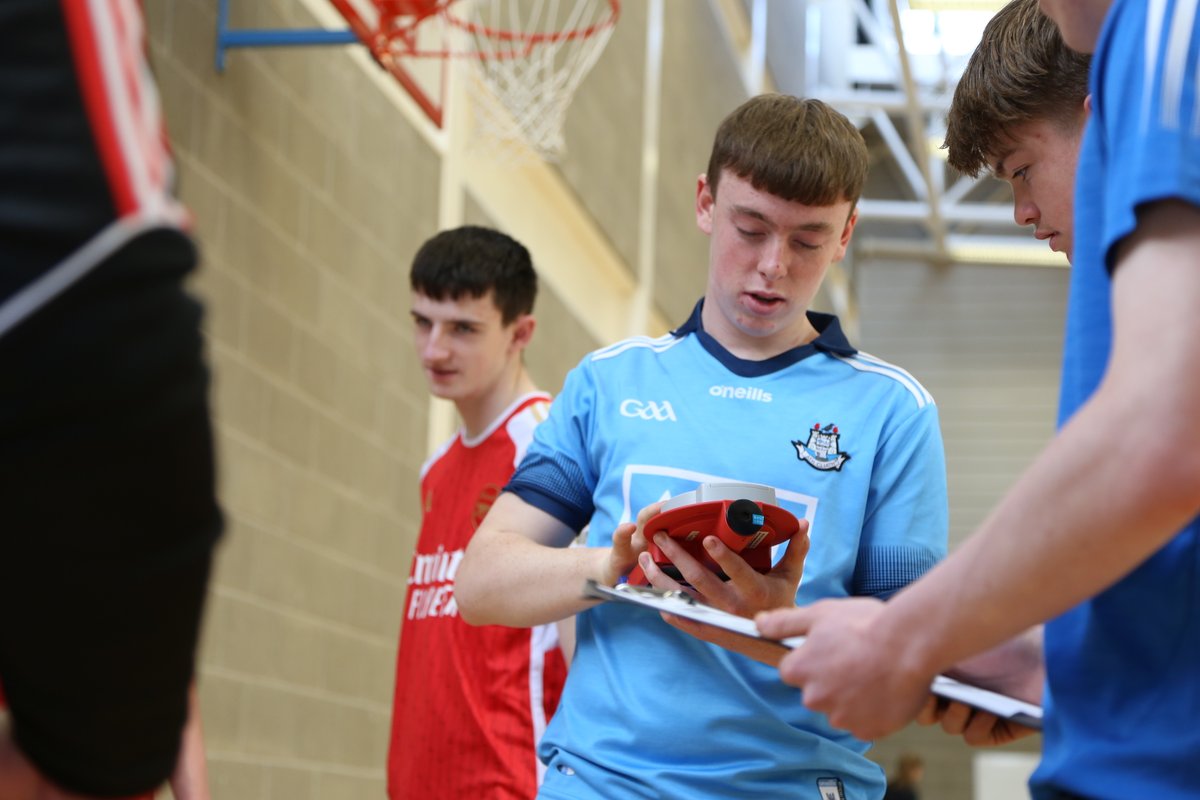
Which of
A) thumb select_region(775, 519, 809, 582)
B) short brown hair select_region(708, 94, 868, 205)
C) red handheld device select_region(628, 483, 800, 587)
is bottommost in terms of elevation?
thumb select_region(775, 519, 809, 582)

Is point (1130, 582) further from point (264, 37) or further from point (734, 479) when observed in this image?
point (264, 37)

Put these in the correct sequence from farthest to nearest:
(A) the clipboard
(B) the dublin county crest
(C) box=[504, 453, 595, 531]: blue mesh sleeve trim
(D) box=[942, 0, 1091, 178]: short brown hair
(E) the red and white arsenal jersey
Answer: (E) the red and white arsenal jersey → (C) box=[504, 453, 595, 531]: blue mesh sleeve trim → (B) the dublin county crest → (D) box=[942, 0, 1091, 178]: short brown hair → (A) the clipboard

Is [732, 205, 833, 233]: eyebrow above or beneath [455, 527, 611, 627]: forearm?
above

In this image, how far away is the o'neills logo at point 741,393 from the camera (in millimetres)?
2141

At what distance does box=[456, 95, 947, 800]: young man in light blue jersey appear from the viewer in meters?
1.94

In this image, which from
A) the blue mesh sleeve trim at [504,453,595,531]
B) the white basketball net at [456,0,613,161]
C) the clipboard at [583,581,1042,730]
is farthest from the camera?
the white basketball net at [456,0,613,161]

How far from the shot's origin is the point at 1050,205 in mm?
1599

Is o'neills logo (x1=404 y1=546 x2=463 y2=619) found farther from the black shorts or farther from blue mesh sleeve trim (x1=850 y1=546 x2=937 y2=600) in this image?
the black shorts

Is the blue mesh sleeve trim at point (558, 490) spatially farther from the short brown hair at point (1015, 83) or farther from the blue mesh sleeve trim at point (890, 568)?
the short brown hair at point (1015, 83)

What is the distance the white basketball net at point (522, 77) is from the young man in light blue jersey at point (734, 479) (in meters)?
4.01

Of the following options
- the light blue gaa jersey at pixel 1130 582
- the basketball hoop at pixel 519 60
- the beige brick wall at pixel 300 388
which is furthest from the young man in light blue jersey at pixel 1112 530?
the basketball hoop at pixel 519 60

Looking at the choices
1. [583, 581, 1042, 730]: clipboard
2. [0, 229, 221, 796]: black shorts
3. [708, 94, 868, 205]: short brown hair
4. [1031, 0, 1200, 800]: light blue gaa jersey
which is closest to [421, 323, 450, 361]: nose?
[708, 94, 868, 205]: short brown hair

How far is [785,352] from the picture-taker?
2.22 meters

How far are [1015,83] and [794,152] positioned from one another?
610 mm
